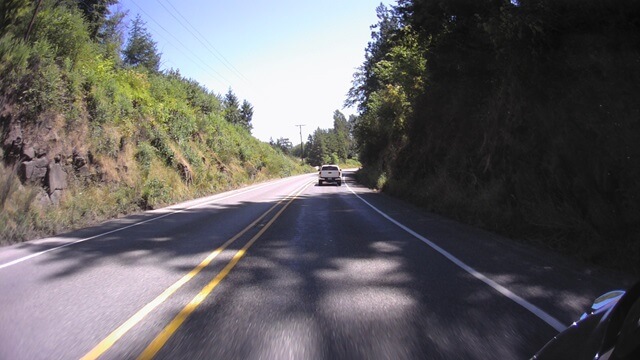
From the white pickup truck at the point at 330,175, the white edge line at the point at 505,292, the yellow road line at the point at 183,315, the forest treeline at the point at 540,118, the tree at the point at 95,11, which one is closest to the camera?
the yellow road line at the point at 183,315

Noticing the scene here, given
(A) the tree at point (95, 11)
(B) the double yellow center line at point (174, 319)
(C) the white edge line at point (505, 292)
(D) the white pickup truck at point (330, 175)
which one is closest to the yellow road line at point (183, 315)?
(B) the double yellow center line at point (174, 319)

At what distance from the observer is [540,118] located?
1147cm

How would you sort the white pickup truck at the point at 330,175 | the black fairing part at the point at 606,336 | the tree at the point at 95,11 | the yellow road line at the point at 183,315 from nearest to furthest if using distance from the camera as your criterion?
the black fairing part at the point at 606,336
the yellow road line at the point at 183,315
the tree at the point at 95,11
the white pickup truck at the point at 330,175

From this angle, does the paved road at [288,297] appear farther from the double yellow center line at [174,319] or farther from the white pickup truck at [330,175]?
the white pickup truck at [330,175]

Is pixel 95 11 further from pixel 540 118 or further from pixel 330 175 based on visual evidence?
pixel 540 118

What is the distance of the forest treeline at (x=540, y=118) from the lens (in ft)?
27.5

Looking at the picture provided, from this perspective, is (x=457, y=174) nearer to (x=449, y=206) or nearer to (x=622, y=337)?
(x=449, y=206)

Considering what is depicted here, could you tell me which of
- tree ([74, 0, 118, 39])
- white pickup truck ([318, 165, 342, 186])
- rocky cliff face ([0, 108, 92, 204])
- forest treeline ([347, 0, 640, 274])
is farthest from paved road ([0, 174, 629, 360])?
white pickup truck ([318, 165, 342, 186])

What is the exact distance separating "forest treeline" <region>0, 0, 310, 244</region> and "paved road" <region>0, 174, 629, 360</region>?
14.0 feet

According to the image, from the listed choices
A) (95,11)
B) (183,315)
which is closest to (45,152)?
(183,315)

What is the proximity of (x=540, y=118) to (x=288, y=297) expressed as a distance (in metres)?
8.63

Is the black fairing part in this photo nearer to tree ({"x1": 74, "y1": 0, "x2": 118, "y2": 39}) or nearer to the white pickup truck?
tree ({"x1": 74, "y1": 0, "x2": 118, "y2": 39})

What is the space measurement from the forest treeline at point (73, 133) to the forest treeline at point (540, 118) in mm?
11986

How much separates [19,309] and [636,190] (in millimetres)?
9033
